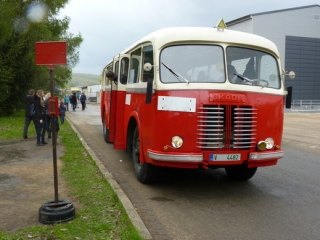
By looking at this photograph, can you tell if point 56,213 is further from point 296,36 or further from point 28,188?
point 296,36

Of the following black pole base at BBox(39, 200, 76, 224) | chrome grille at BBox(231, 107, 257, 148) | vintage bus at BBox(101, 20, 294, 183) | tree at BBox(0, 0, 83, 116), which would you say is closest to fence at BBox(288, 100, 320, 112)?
tree at BBox(0, 0, 83, 116)

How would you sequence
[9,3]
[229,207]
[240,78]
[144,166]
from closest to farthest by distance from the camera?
[229,207], [240,78], [144,166], [9,3]

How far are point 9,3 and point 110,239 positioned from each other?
23.6 m

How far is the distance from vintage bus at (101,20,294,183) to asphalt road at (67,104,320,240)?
57 centimetres

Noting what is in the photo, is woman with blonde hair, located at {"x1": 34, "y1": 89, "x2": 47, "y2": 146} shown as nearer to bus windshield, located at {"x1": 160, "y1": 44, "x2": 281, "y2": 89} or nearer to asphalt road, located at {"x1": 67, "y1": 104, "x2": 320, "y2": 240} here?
asphalt road, located at {"x1": 67, "y1": 104, "x2": 320, "y2": 240}

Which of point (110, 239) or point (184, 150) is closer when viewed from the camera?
point (110, 239)

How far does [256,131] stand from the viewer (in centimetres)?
614

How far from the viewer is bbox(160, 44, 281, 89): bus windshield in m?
6.16

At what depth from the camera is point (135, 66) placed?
784cm

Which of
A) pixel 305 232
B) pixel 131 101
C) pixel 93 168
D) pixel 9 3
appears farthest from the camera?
pixel 9 3

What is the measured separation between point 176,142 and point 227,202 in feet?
4.19

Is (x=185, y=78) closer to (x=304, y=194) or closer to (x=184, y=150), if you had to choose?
(x=184, y=150)

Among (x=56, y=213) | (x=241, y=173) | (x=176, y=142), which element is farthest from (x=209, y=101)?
(x=56, y=213)

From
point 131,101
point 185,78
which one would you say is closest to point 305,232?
point 185,78
